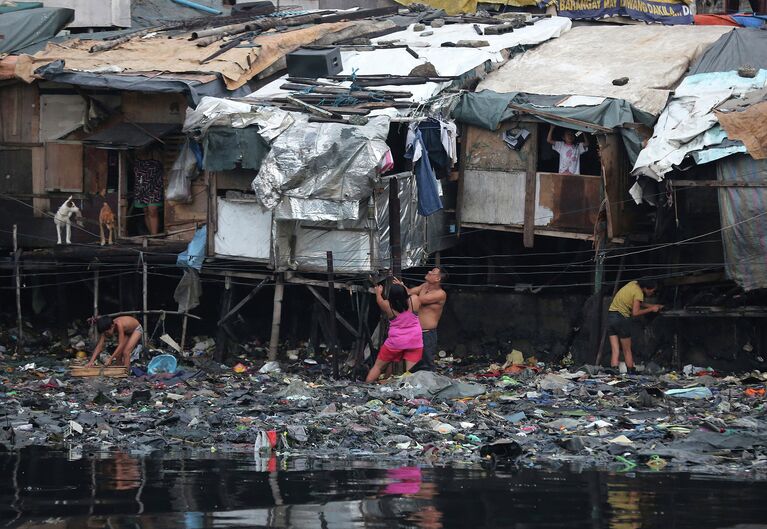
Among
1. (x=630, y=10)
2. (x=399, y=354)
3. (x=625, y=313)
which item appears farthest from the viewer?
(x=630, y=10)

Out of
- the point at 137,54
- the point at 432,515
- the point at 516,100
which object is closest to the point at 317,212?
the point at 516,100

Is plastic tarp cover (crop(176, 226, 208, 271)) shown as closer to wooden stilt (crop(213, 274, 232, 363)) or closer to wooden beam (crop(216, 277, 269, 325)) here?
wooden stilt (crop(213, 274, 232, 363))

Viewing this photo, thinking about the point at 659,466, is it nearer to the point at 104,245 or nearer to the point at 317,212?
the point at 317,212

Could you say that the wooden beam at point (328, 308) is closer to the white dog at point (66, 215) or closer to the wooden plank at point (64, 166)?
the white dog at point (66, 215)

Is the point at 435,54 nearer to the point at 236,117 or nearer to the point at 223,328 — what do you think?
the point at 236,117

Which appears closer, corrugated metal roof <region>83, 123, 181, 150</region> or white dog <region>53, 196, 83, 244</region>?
corrugated metal roof <region>83, 123, 181, 150</region>

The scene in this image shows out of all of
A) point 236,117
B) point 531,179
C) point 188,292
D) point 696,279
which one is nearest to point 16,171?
point 188,292

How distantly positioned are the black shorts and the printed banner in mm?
7982

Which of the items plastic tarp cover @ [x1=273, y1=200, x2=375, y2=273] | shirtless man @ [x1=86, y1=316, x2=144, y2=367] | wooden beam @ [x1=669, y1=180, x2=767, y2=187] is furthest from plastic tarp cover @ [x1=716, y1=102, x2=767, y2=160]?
shirtless man @ [x1=86, y1=316, x2=144, y2=367]

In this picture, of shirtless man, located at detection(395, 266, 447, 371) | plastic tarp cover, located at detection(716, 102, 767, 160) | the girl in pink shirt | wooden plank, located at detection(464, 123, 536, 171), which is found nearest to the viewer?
plastic tarp cover, located at detection(716, 102, 767, 160)

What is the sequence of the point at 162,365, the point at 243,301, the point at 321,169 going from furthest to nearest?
the point at 243,301 → the point at 162,365 → the point at 321,169

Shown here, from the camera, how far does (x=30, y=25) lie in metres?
25.4

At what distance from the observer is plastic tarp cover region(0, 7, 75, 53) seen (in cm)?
2498

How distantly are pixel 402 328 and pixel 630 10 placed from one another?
973 centimetres
